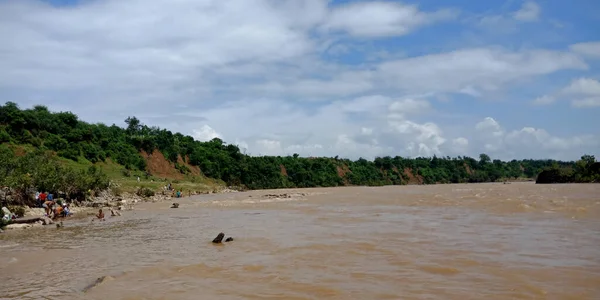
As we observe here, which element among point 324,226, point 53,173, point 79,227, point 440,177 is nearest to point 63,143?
point 53,173

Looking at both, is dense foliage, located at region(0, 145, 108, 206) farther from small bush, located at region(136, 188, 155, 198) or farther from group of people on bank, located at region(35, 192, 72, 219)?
small bush, located at region(136, 188, 155, 198)

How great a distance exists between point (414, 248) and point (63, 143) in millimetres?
46685

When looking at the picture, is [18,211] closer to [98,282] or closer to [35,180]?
[35,180]

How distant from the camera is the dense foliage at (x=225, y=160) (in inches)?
1917

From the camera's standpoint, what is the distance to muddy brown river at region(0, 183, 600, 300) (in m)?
7.86

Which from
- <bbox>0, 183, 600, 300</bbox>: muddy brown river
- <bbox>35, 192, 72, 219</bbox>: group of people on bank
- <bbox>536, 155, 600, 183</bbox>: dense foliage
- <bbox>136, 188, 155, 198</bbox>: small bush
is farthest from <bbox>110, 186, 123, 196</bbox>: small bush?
<bbox>536, 155, 600, 183</bbox>: dense foliage

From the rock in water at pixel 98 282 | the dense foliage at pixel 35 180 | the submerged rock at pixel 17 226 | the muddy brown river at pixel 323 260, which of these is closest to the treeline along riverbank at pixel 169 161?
the dense foliage at pixel 35 180

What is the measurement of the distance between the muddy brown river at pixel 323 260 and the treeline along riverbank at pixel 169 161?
43.7 feet

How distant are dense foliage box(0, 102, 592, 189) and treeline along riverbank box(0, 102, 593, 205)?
0.09 metres

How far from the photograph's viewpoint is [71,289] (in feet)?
27.9

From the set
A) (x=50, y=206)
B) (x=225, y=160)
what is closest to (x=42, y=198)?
(x=50, y=206)

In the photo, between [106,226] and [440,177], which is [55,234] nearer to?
[106,226]

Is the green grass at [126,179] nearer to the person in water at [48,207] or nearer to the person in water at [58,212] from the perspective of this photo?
the person in water at [48,207]

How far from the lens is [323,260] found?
10.5 m
